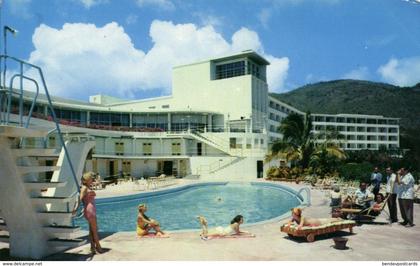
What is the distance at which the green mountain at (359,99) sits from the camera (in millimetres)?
115562

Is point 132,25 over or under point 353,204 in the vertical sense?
over

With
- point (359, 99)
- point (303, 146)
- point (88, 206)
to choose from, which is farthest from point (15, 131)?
point (359, 99)

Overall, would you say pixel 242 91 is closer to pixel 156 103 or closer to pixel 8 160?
pixel 156 103

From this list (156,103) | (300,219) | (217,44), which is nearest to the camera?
(300,219)

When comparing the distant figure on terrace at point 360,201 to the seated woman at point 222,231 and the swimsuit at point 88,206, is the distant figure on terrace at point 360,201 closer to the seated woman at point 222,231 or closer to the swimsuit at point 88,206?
the seated woman at point 222,231

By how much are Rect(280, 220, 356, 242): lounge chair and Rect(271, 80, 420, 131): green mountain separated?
98014 mm

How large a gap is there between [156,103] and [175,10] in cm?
3270

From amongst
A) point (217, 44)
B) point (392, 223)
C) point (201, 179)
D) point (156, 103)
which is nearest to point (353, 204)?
point (392, 223)

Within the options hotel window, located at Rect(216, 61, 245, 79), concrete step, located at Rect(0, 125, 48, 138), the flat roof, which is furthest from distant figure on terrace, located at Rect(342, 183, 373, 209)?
hotel window, located at Rect(216, 61, 245, 79)

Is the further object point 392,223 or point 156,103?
point 156,103

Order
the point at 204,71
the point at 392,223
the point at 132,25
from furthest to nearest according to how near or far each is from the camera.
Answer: the point at 204,71 < the point at 132,25 < the point at 392,223

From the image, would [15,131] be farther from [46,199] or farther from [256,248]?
[256,248]

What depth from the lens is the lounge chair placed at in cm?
764

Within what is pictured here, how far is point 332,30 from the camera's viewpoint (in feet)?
35.2
